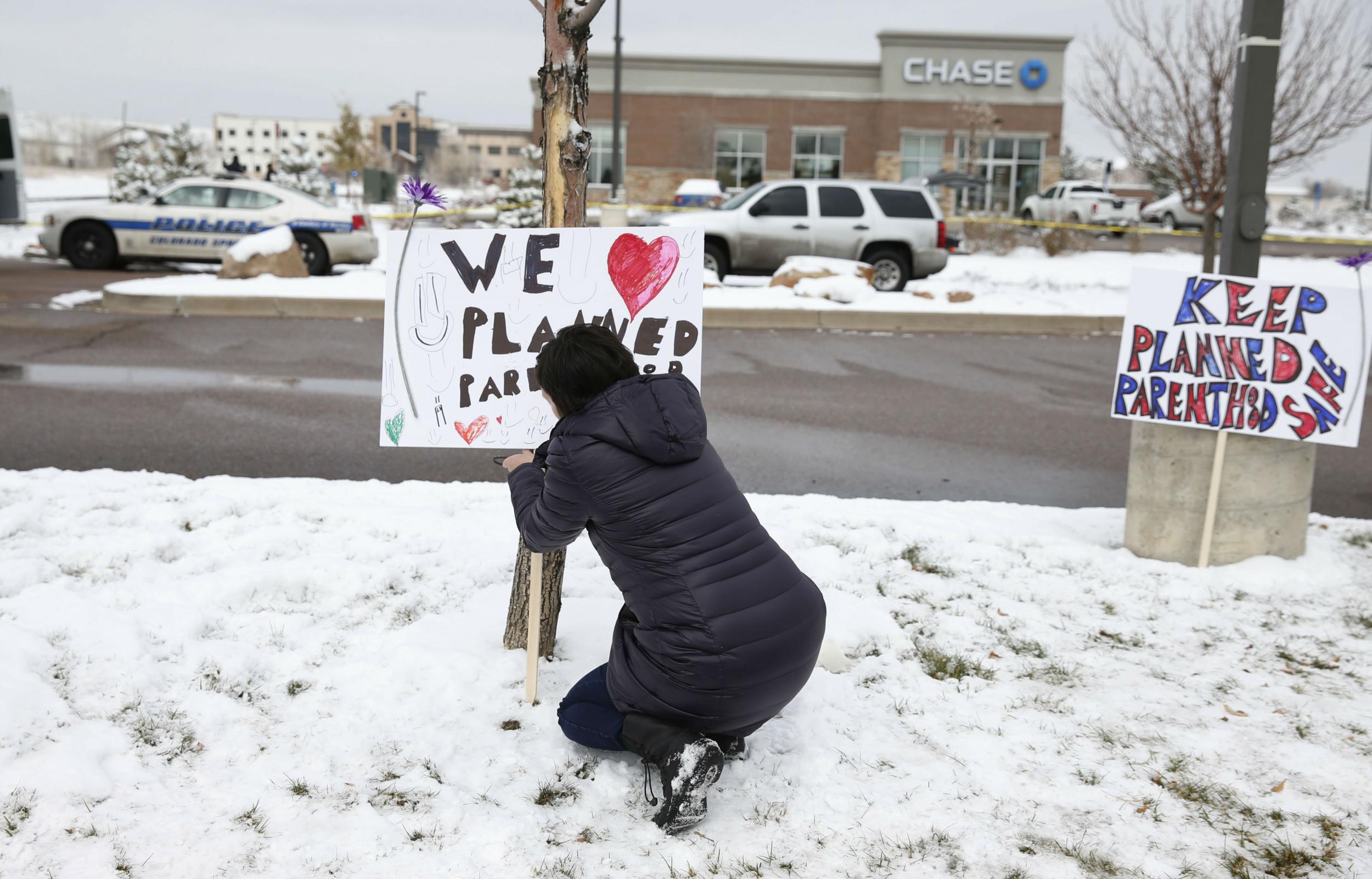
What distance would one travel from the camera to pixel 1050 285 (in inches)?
714

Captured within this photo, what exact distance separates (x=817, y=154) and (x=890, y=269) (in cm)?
2831

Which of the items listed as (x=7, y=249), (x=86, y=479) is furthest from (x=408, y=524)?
(x=7, y=249)

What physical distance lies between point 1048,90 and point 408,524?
42686 mm

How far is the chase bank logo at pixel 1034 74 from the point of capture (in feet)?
138

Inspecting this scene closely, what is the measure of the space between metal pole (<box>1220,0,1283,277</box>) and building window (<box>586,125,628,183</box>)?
36.9 metres

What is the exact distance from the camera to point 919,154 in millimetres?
42844

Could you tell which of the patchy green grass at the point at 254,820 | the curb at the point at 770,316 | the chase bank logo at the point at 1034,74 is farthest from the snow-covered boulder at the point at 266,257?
→ the chase bank logo at the point at 1034,74

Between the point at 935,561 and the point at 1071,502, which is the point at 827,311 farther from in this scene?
the point at 935,561

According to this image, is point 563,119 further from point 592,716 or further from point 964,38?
point 964,38

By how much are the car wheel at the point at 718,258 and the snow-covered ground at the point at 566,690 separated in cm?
1109

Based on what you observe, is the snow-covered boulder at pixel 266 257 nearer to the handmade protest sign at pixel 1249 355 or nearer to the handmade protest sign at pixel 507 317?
the handmade protest sign at pixel 507 317

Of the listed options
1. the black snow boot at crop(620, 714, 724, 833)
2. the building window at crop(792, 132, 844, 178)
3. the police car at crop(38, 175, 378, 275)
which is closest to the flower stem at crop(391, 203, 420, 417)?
the black snow boot at crop(620, 714, 724, 833)

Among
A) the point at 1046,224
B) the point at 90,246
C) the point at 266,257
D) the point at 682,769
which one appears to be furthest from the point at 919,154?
the point at 682,769

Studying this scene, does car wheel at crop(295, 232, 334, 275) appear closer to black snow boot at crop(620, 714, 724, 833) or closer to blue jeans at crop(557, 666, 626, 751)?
blue jeans at crop(557, 666, 626, 751)
